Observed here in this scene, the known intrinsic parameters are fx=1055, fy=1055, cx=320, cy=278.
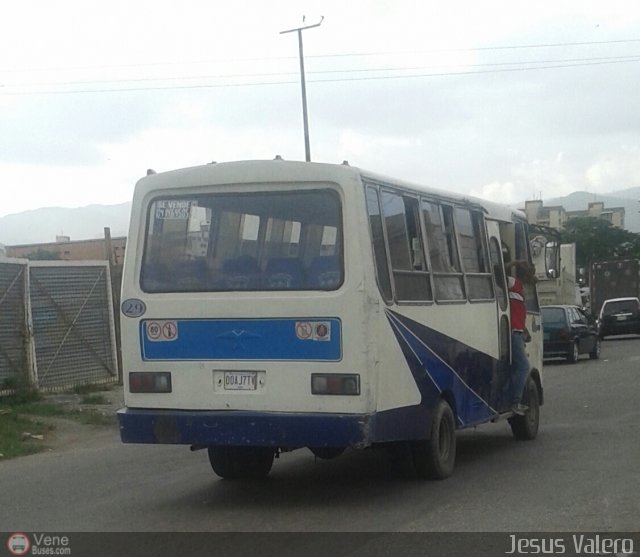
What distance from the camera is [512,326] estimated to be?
1203 centimetres

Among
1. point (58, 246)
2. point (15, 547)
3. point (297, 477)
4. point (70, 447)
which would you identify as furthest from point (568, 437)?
point (58, 246)

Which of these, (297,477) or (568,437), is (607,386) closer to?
(568,437)

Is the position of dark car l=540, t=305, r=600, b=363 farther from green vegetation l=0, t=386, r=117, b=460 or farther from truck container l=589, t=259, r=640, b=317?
truck container l=589, t=259, r=640, b=317

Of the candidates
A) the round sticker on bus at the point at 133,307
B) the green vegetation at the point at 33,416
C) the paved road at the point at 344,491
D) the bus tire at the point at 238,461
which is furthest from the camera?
the green vegetation at the point at 33,416

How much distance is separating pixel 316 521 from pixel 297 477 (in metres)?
2.33

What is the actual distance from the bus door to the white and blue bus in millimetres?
2040

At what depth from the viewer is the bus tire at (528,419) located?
40.9ft

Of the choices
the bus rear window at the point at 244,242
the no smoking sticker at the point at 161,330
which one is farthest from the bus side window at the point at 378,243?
the no smoking sticker at the point at 161,330

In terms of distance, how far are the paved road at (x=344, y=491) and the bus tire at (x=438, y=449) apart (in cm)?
12

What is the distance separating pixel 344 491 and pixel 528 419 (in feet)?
13.2

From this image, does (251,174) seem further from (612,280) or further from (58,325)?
(612,280)

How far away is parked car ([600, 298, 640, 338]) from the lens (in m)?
37.8

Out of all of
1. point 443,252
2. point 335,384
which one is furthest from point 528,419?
point 335,384

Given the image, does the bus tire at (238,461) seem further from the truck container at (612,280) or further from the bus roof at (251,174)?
the truck container at (612,280)
